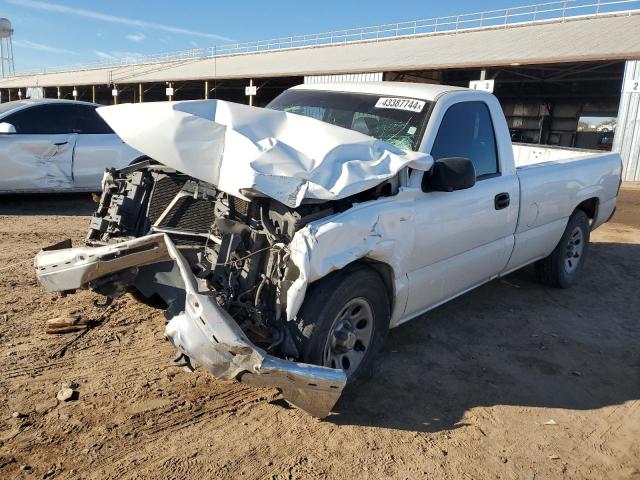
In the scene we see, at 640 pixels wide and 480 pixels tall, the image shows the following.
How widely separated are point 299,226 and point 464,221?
162 centimetres

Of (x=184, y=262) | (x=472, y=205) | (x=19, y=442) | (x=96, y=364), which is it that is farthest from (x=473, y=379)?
(x=19, y=442)

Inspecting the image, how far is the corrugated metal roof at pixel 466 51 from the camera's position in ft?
56.2

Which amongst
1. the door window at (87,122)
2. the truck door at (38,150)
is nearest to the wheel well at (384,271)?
the truck door at (38,150)

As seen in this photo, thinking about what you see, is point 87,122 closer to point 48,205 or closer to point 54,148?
point 54,148

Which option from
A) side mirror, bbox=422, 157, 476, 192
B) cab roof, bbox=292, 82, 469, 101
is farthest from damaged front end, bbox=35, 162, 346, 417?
cab roof, bbox=292, 82, 469, 101

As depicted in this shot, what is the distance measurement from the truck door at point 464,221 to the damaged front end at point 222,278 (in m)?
0.91

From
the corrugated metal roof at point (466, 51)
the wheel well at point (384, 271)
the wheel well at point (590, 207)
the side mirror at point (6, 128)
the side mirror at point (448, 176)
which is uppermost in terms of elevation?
the corrugated metal roof at point (466, 51)

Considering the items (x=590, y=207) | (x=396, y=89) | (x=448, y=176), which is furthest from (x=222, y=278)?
(x=590, y=207)

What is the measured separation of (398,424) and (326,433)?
459 millimetres

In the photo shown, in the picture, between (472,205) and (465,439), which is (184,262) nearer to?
(465,439)

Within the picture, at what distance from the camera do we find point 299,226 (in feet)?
9.47

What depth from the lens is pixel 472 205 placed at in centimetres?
407

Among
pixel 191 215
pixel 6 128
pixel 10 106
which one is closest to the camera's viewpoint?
pixel 191 215

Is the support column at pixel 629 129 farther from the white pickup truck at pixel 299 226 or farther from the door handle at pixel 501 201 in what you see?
the white pickup truck at pixel 299 226
